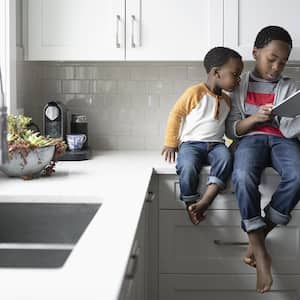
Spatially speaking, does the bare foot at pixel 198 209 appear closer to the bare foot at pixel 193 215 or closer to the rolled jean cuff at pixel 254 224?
the bare foot at pixel 193 215

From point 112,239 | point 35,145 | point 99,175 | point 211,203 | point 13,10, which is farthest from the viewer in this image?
point 13,10

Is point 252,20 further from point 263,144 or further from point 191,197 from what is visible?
point 191,197

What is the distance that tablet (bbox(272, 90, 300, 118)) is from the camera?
223cm

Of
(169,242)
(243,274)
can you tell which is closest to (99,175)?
(169,242)

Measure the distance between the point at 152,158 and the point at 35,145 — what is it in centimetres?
79

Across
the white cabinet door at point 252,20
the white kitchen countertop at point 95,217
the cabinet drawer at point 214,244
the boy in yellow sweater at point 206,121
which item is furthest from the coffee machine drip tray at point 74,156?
the white cabinet door at point 252,20

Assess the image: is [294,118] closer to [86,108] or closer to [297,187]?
[297,187]

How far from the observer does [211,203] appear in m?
2.36

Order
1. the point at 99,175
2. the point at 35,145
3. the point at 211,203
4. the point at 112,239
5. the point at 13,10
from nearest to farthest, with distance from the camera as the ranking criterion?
the point at 112,239
the point at 35,145
the point at 99,175
the point at 211,203
the point at 13,10

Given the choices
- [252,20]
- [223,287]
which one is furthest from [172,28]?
[223,287]

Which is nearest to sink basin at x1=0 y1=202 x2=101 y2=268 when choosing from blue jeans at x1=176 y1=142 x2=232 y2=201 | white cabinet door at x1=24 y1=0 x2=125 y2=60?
blue jeans at x1=176 y1=142 x2=232 y2=201

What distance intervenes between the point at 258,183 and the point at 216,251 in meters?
0.34

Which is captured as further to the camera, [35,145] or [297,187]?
[297,187]

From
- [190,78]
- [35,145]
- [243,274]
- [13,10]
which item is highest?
[13,10]
